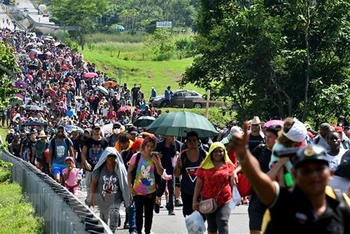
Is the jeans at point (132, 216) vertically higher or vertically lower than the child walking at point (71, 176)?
higher

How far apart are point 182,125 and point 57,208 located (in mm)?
3783

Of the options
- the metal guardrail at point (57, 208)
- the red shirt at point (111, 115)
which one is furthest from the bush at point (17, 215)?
A: the red shirt at point (111, 115)

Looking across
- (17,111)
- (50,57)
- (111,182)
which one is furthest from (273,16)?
(50,57)

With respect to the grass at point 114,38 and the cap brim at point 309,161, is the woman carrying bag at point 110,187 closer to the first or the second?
the cap brim at point 309,161

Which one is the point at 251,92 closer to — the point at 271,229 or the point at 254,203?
the point at 254,203

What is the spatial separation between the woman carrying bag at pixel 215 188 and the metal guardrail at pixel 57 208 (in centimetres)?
134

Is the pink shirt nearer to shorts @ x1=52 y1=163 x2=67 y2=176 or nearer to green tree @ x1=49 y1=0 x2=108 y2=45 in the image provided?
shorts @ x1=52 y1=163 x2=67 y2=176

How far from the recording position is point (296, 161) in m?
5.81

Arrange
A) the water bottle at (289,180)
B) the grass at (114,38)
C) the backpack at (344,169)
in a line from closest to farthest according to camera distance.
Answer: the water bottle at (289,180) < the backpack at (344,169) < the grass at (114,38)

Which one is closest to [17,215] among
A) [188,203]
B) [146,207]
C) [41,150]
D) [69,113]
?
[146,207]

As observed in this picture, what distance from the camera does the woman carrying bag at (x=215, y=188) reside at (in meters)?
11.2

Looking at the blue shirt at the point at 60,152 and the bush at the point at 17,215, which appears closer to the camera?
the bush at the point at 17,215

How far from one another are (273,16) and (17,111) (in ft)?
54.8

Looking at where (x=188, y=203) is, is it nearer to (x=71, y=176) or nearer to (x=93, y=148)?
(x=93, y=148)
